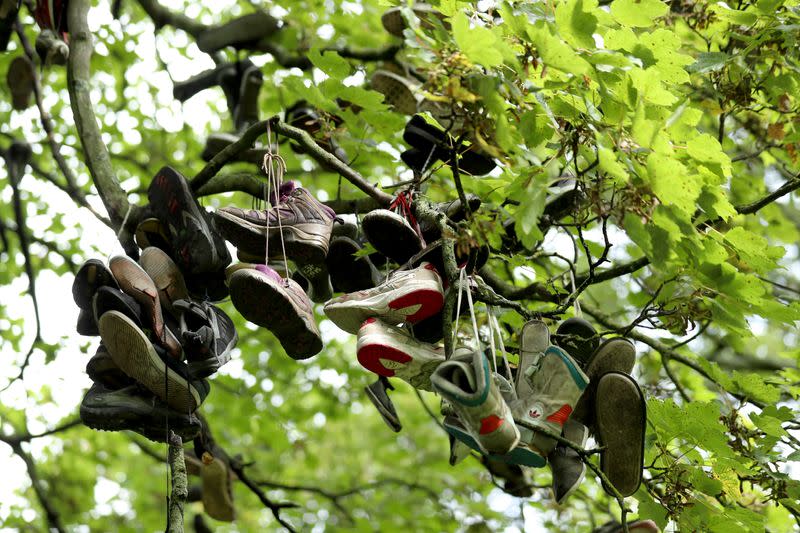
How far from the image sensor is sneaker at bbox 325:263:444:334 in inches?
118

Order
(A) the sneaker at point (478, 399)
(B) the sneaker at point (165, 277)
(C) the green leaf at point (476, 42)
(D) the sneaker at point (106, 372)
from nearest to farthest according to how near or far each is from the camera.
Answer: (A) the sneaker at point (478, 399) < (C) the green leaf at point (476, 42) < (D) the sneaker at point (106, 372) < (B) the sneaker at point (165, 277)

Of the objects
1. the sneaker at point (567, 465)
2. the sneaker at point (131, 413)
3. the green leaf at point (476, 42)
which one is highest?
the green leaf at point (476, 42)

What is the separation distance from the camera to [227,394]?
7.54m

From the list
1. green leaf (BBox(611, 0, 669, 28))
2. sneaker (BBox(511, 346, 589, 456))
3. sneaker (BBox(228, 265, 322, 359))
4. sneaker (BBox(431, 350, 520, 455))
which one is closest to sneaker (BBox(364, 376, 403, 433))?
sneaker (BBox(228, 265, 322, 359))

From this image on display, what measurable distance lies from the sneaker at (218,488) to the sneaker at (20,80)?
102 inches

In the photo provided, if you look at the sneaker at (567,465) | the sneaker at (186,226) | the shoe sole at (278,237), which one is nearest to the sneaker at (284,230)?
the shoe sole at (278,237)

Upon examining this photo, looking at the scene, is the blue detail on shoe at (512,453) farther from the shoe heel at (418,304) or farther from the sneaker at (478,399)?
the shoe heel at (418,304)

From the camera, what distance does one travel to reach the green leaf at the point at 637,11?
118 inches

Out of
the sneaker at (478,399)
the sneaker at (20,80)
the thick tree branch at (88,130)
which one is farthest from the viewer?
the sneaker at (20,80)

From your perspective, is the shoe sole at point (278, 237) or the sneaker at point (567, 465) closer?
the sneaker at point (567, 465)

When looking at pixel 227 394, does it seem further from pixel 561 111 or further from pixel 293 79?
pixel 561 111

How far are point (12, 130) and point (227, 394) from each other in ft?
8.96

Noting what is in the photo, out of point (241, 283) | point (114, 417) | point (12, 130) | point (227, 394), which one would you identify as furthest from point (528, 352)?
point (12, 130)

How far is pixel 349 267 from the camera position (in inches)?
147
